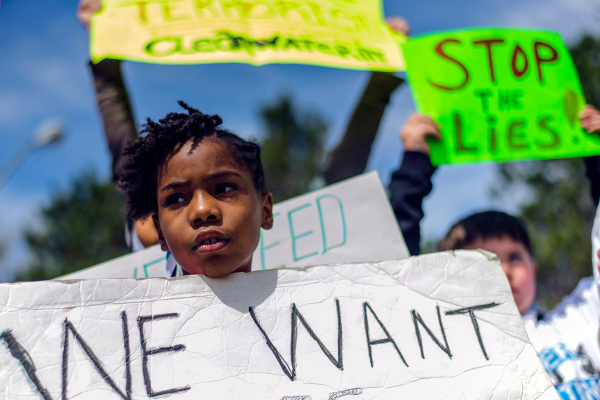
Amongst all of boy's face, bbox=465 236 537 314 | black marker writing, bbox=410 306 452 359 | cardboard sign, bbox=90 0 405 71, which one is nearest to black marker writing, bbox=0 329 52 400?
black marker writing, bbox=410 306 452 359

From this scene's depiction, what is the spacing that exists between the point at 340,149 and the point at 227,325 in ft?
4.06

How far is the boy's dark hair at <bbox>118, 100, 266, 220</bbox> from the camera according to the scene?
3.73 feet

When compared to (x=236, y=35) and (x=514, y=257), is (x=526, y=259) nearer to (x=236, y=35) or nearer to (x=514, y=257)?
(x=514, y=257)

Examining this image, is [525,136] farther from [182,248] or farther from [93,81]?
[93,81]

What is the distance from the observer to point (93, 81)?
185 cm

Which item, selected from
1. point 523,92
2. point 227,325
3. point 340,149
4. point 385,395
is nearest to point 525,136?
point 523,92

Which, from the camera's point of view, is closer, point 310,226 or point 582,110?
point 310,226

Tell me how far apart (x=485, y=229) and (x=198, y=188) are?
134 cm

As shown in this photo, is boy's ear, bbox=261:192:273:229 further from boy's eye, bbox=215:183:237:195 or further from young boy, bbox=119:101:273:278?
boy's eye, bbox=215:183:237:195

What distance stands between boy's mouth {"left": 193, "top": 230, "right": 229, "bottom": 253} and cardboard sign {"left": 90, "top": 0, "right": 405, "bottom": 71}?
1.02m

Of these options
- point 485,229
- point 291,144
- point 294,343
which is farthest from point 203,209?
point 291,144

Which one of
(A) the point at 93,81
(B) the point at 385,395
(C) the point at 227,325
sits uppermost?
(A) the point at 93,81

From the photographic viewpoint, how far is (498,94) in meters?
2.02

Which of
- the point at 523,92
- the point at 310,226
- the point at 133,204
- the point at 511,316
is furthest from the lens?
the point at 523,92
